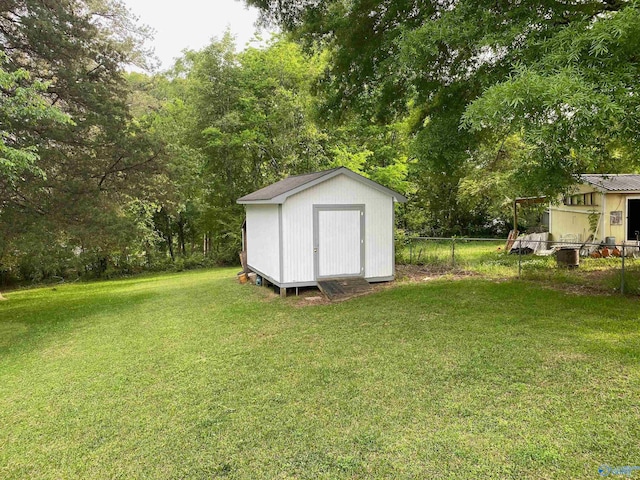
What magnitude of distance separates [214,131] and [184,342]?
471 inches

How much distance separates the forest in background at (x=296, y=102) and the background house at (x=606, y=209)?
1.44m

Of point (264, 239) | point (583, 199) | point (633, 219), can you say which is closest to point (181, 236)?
point (264, 239)

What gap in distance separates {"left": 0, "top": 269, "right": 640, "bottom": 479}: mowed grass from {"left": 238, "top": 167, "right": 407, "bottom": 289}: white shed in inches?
68.9

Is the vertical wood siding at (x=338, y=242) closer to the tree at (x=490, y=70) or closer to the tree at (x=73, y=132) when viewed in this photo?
the tree at (x=490, y=70)

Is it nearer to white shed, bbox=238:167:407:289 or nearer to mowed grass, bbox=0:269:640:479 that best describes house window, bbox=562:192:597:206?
white shed, bbox=238:167:407:289

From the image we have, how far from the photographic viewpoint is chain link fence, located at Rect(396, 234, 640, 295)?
7.82 meters

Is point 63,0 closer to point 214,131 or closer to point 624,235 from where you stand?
point 214,131

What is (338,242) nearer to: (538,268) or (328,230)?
(328,230)

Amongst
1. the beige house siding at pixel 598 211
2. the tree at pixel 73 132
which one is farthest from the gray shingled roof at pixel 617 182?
the tree at pixel 73 132

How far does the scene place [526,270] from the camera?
946 centimetres

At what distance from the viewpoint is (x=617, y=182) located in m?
12.5

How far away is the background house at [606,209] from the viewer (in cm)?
1198

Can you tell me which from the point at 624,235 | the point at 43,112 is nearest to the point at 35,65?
the point at 43,112

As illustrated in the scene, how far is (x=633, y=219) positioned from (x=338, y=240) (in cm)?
1075
